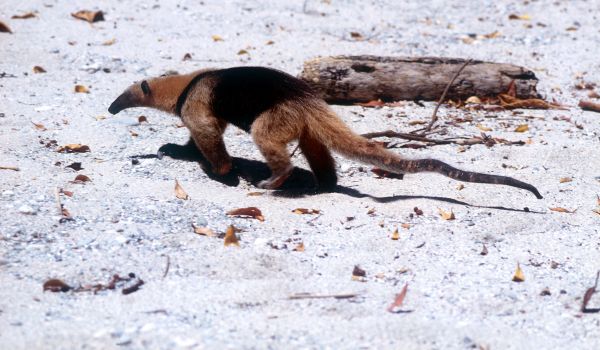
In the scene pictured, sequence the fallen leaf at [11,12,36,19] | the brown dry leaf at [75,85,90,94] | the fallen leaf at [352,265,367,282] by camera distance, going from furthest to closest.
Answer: the fallen leaf at [11,12,36,19]
the brown dry leaf at [75,85,90,94]
the fallen leaf at [352,265,367,282]

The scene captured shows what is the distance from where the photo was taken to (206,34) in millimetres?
10047

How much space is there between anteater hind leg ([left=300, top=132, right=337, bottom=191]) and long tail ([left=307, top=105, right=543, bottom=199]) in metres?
0.20

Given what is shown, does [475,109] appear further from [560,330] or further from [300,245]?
[560,330]

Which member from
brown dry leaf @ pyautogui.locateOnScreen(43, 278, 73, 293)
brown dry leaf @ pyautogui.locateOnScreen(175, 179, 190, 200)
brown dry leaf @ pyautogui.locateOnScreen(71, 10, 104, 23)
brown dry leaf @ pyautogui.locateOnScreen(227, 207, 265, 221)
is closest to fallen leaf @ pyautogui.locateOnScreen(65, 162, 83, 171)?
brown dry leaf @ pyautogui.locateOnScreen(175, 179, 190, 200)

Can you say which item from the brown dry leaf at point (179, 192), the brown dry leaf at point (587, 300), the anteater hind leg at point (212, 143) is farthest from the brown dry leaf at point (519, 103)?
the brown dry leaf at point (587, 300)

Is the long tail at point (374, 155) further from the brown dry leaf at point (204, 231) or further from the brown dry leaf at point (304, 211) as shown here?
the brown dry leaf at point (204, 231)

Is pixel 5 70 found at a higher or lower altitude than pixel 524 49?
lower

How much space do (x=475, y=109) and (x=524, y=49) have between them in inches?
107

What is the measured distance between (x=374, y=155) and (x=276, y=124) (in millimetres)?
806

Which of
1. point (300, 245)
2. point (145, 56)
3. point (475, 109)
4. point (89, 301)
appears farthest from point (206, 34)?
point (89, 301)

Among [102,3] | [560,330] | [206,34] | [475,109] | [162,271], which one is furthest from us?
[102,3]

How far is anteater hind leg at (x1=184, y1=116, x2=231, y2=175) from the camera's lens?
6.39m

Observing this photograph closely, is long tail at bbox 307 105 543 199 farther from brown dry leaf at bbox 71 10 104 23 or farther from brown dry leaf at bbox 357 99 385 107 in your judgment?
brown dry leaf at bbox 71 10 104 23

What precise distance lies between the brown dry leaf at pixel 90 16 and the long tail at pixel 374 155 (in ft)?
16.6
